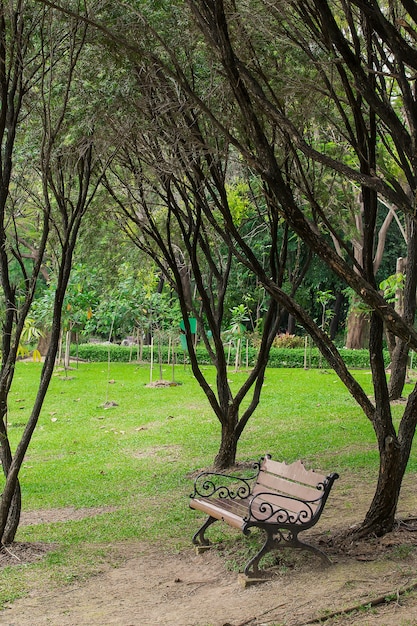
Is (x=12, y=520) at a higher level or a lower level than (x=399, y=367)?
lower

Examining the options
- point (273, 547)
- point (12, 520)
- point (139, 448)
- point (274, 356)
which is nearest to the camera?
point (273, 547)

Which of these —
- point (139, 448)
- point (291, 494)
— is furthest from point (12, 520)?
point (139, 448)

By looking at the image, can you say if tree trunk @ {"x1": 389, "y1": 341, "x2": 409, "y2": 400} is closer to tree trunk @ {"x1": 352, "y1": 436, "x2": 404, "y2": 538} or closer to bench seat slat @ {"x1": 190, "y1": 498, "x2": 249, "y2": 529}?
tree trunk @ {"x1": 352, "y1": 436, "x2": 404, "y2": 538}

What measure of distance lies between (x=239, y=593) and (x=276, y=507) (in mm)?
966

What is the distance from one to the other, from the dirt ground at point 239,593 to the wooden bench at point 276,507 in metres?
0.17

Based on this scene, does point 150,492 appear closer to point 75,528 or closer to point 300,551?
point 75,528

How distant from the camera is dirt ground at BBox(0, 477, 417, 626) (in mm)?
4445

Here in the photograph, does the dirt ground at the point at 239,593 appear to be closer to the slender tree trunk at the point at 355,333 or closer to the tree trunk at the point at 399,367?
the tree trunk at the point at 399,367

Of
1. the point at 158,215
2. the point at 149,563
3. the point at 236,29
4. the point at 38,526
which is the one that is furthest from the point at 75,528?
the point at 158,215

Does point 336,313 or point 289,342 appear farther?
point 336,313

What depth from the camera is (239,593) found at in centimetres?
503

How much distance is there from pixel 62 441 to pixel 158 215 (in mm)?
4335

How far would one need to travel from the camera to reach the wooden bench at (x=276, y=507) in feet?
17.6

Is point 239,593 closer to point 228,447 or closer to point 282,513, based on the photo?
point 282,513
